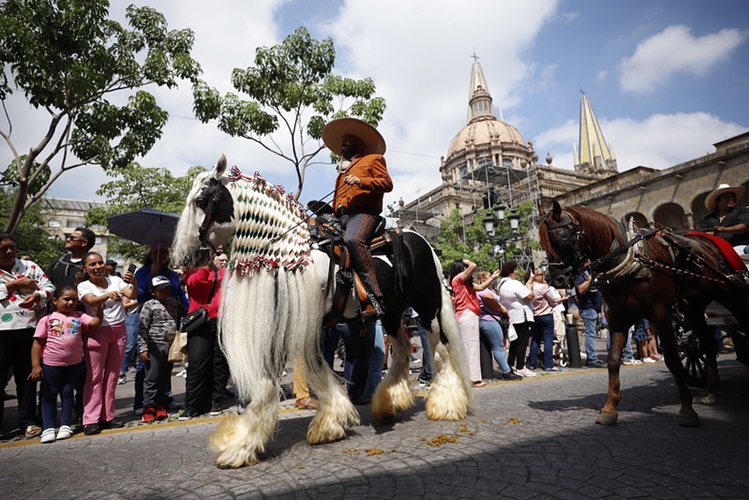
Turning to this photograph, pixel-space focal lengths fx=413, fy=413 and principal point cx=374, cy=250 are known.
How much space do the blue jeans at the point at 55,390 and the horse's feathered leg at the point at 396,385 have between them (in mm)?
3448

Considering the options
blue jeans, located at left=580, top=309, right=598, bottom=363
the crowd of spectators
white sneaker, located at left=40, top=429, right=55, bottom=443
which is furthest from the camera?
blue jeans, located at left=580, top=309, right=598, bottom=363

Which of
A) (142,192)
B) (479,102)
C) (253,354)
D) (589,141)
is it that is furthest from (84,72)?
(589,141)

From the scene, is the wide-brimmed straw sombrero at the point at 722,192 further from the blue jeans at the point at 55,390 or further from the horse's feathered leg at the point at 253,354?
the blue jeans at the point at 55,390

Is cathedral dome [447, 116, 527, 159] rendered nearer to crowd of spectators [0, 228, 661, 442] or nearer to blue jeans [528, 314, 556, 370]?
blue jeans [528, 314, 556, 370]

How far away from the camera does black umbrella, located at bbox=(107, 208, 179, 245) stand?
6395mm

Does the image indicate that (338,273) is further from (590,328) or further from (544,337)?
(590,328)

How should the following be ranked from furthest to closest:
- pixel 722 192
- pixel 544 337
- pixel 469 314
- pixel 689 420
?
pixel 544 337 < pixel 469 314 < pixel 722 192 < pixel 689 420

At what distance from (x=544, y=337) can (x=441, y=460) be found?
248 inches

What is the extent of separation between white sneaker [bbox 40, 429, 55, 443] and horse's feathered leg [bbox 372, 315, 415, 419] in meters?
3.42

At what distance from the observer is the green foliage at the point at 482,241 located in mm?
26734

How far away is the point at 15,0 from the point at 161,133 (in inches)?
142

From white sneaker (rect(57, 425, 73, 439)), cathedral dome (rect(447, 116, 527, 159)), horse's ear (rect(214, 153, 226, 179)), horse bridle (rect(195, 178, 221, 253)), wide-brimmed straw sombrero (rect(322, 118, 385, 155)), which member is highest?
cathedral dome (rect(447, 116, 527, 159))

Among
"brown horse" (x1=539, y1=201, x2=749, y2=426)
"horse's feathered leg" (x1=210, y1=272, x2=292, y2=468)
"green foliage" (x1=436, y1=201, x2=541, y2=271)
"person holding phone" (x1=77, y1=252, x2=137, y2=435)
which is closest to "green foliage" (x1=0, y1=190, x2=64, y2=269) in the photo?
"green foliage" (x1=436, y1=201, x2=541, y2=271)

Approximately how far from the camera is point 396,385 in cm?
471
